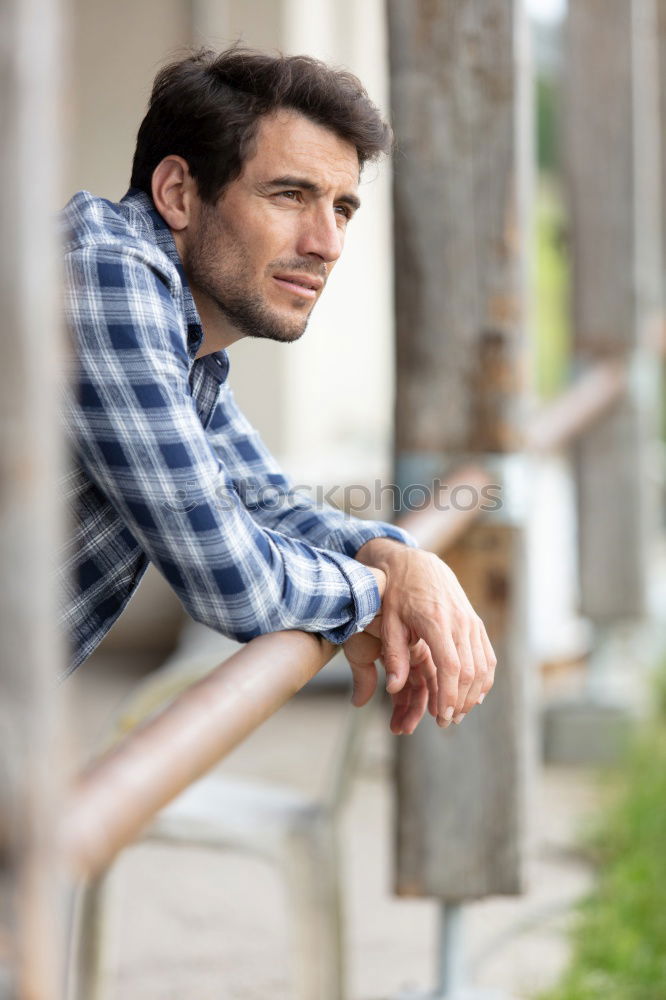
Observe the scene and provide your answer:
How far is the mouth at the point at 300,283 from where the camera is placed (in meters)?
0.76

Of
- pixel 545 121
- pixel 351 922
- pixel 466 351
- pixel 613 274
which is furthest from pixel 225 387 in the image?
pixel 545 121

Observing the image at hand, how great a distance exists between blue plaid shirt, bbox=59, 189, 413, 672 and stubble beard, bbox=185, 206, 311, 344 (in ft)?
0.17

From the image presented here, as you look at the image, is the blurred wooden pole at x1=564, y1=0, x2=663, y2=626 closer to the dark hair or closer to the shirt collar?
the shirt collar

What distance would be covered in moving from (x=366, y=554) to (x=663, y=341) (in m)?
3.37

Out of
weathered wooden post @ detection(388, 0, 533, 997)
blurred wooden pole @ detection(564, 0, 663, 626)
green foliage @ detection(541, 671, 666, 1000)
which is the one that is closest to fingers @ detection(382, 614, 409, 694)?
weathered wooden post @ detection(388, 0, 533, 997)

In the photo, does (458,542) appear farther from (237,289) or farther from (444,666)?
(237,289)

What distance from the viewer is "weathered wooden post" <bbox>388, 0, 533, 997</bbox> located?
5.39ft

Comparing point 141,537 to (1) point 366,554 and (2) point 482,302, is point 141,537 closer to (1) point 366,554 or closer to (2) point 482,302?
(1) point 366,554

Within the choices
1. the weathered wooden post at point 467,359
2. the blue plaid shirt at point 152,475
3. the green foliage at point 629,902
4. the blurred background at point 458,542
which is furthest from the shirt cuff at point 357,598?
the green foliage at point 629,902

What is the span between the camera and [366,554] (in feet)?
3.64

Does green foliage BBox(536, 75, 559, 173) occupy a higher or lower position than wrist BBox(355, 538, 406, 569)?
higher

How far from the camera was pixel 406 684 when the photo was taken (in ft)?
3.56

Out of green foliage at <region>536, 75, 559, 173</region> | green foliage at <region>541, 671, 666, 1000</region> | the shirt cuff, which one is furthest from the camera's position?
green foliage at <region>536, 75, 559, 173</region>

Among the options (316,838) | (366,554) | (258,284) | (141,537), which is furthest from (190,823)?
(258,284)
